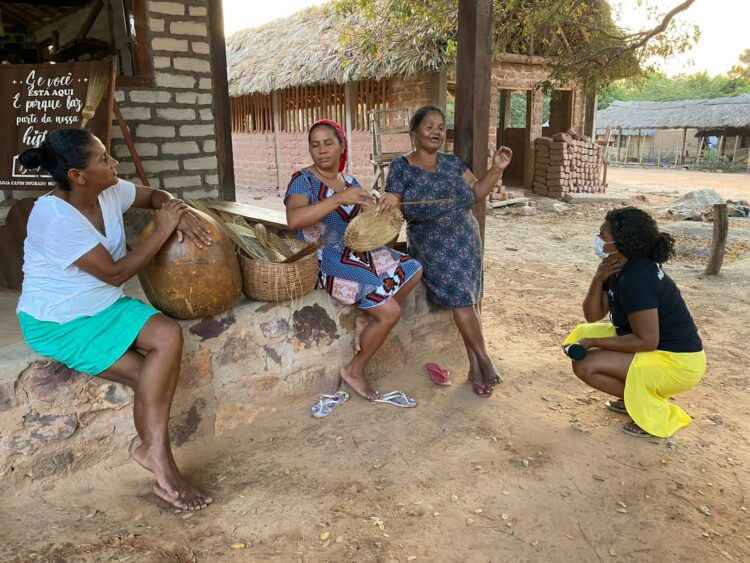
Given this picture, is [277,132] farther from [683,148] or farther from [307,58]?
[683,148]

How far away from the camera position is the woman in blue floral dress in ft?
10.7

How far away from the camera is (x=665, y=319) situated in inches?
109

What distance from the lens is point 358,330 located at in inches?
127

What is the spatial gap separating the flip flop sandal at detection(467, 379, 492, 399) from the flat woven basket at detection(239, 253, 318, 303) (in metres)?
1.17

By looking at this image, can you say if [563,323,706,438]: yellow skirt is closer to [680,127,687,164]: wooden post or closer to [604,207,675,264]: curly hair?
[604,207,675,264]: curly hair

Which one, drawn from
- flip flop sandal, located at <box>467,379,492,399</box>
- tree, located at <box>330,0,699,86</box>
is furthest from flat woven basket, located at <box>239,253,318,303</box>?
tree, located at <box>330,0,699,86</box>

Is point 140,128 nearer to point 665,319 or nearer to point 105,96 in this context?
point 105,96

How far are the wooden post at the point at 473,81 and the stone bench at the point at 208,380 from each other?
96 cm

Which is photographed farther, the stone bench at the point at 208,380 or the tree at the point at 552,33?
the tree at the point at 552,33

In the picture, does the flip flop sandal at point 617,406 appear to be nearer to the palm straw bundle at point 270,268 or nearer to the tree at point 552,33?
the palm straw bundle at point 270,268

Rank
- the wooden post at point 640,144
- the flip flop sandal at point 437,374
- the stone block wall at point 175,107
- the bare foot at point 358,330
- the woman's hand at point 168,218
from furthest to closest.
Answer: the wooden post at point 640,144 → the stone block wall at point 175,107 → the flip flop sandal at point 437,374 → the bare foot at point 358,330 → the woman's hand at point 168,218

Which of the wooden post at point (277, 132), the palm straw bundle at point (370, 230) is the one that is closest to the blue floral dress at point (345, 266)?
the palm straw bundle at point (370, 230)

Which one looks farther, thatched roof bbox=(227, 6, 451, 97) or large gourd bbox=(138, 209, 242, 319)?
thatched roof bbox=(227, 6, 451, 97)

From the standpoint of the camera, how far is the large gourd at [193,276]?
2.47 meters
